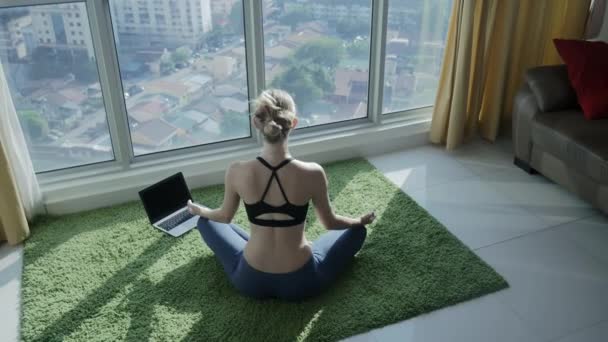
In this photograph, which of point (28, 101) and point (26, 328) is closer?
point (26, 328)

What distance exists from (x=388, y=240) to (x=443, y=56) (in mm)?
1531

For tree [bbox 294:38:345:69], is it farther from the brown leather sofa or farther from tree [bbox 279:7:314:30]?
A: the brown leather sofa

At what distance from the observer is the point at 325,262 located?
8.53ft

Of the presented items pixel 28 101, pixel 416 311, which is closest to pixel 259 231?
pixel 416 311

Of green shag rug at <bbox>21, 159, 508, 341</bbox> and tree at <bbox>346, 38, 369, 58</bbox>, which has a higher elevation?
tree at <bbox>346, 38, 369, 58</bbox>

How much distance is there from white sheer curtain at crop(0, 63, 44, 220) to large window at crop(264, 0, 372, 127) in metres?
1.45

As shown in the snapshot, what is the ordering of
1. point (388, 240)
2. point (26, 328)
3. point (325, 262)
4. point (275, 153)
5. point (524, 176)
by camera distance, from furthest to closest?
point (524, 176)
point (388, 240)
point (325, 262)
point (26, 328)
point (275, 153)

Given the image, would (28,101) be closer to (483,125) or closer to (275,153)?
(275,153)

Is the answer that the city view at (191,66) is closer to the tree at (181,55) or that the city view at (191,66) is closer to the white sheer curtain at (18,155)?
the tree at (181,55)

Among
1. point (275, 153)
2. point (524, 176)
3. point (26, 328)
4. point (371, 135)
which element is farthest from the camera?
point (371, 135)

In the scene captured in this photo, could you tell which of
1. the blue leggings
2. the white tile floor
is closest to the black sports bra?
the blue leggings

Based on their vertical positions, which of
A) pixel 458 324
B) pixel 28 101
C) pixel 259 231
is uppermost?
pixel 28 101

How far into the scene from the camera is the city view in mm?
3041

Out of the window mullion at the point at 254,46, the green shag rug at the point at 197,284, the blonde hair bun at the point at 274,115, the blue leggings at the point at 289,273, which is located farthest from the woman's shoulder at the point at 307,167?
the window mullion at the point at 254,46
